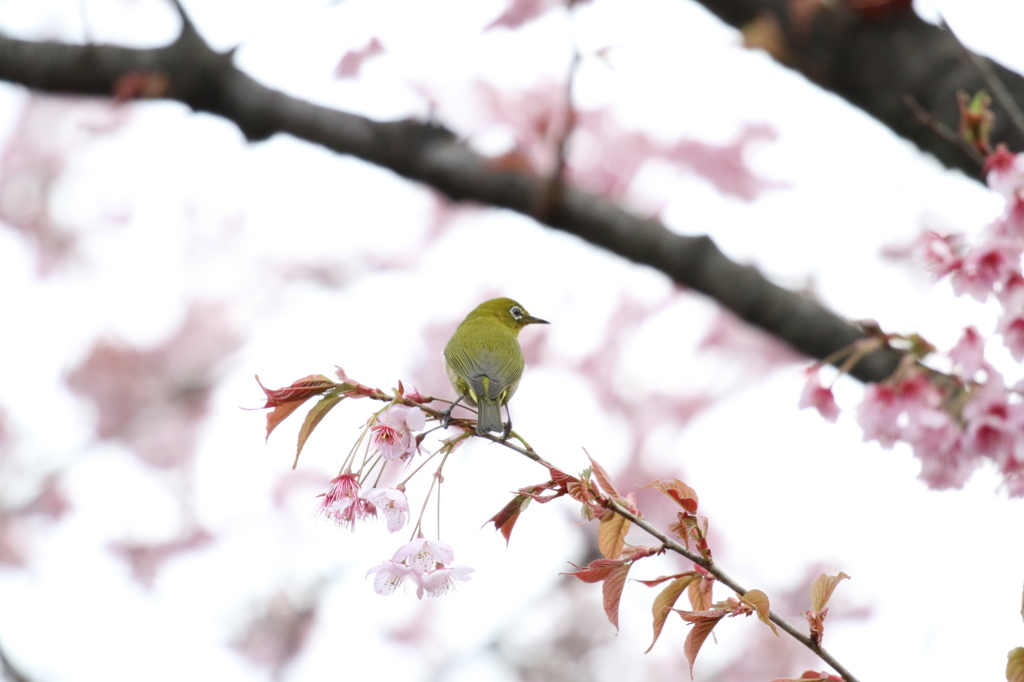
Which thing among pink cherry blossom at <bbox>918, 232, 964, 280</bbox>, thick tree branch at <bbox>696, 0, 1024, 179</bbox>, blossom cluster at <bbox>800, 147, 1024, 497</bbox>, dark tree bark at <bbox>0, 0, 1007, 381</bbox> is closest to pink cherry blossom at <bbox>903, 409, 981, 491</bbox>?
blossom cluster at <bbox>800, 147, 1024, 497</bbox>

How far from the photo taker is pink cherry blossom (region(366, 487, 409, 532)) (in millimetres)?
1596

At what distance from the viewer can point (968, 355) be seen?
138 centimetres

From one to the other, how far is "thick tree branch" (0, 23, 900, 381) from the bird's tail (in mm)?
1092

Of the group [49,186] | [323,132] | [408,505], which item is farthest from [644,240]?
[49,186]

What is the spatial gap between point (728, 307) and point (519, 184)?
83 centimetres

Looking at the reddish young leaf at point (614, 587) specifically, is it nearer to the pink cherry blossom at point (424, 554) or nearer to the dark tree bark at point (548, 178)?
the pink cherry blossom at point (424, 554)

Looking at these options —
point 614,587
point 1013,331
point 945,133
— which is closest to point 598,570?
point 614,587

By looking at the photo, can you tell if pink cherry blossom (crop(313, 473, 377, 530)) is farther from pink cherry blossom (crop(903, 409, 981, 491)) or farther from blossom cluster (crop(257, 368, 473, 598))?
pink cherry blossom (crop(903, 409, 981, 491))

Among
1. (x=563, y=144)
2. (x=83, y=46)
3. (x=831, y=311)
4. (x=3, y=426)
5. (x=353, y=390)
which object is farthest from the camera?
(x=3, y=426)

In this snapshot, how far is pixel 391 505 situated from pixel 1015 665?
1.02 m

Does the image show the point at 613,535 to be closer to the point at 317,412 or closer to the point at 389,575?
the point at 389,575

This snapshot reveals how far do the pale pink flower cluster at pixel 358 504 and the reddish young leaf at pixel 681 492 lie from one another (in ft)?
1.52

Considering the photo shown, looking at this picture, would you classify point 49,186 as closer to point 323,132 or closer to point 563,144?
point 323,132

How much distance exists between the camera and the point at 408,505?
1616 millimetres
